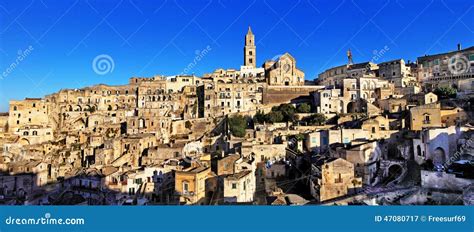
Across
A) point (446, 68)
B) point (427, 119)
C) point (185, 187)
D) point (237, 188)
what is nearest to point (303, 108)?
point (427, 119)

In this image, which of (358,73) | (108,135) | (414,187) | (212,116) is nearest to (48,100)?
(108,135)

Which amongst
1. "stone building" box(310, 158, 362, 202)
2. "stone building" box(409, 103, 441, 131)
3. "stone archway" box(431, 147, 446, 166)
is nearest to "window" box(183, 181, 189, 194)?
"stone building" box(310, 158, 362, 202)

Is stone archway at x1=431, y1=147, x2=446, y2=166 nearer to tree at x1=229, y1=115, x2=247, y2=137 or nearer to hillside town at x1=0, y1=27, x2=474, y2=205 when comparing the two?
hillside town at x1=0, y1=27, x2=474, y2=205

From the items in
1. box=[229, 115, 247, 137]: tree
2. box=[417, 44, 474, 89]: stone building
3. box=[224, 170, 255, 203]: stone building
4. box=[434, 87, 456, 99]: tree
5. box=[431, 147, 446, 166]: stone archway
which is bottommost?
box=[224, 170, 255, 203]: stone building

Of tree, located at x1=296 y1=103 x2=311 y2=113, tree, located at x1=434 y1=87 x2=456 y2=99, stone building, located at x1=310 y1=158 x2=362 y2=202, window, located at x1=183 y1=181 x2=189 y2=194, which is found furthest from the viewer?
tree, located at x1=296 y1=103 x2=311 y2=113

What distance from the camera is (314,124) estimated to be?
1577 centimetres

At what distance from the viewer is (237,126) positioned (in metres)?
15.3

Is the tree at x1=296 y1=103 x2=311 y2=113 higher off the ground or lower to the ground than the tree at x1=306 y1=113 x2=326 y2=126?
higher

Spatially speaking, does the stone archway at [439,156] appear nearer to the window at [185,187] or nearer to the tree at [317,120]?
the tree at [317,120]

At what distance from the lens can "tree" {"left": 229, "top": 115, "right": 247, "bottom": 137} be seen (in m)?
14.7

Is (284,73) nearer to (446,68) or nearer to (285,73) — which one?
(285,73)

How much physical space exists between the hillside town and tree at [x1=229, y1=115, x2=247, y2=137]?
58 millimetres

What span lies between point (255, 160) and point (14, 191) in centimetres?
771

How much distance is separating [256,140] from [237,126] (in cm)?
226
